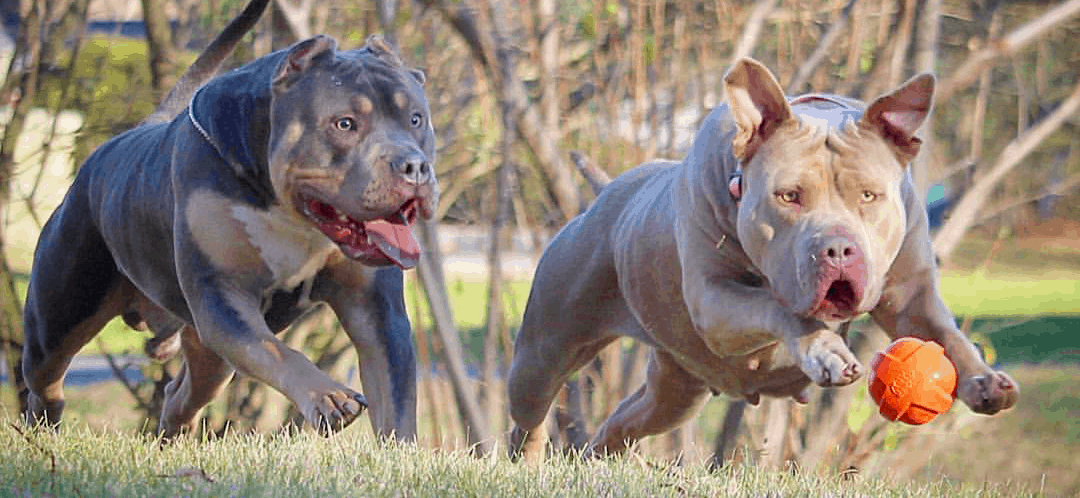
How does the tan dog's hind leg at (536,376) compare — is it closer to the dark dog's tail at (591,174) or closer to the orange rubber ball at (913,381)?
the dark dog's tail at (591,174)

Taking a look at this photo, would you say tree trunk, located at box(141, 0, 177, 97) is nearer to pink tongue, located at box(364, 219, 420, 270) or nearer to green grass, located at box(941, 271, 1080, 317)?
pink tongue, located at box(364, 219, 420, 270)

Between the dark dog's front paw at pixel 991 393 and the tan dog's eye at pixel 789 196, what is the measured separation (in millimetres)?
738

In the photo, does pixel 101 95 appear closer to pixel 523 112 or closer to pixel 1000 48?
pixel 523 112

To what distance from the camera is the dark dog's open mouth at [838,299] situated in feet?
16.1

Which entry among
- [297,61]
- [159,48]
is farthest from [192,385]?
[159,48]

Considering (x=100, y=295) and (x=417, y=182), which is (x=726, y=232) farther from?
(x=100, y=295)

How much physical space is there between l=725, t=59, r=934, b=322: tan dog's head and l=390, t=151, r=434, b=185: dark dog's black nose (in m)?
0.95

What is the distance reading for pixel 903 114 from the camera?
5273mm

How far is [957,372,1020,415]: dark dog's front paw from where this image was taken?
4.96 m

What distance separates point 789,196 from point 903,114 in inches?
17.0

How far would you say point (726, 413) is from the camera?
337 inches

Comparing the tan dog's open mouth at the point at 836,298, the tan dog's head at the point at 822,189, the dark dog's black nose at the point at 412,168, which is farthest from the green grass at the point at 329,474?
the dark dog's black nose at the point at 412,168

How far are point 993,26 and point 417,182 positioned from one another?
4142 mm

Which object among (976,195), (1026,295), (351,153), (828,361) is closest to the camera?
(828,361)
